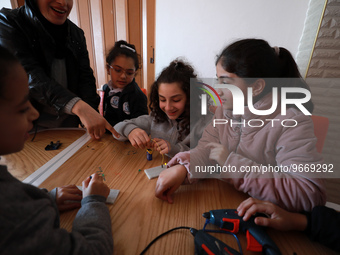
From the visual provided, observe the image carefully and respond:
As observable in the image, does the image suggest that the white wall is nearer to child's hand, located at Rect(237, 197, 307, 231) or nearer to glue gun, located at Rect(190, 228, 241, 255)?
child's hand, located at Rect(237, 197, 307, 231)

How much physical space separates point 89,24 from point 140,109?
173 centimetres

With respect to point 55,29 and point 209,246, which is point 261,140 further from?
point 55,29

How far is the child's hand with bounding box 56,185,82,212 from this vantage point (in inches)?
19.9

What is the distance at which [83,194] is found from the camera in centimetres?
52

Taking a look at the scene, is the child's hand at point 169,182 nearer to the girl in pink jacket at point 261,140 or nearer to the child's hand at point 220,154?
the girl in pink jacket at point 261,140

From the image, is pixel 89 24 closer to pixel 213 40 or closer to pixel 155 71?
pixel 155 71

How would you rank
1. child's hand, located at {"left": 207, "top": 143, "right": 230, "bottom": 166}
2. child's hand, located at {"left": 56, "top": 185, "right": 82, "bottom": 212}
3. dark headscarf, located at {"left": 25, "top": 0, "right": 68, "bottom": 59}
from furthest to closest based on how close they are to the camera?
1. dark headscarf, located at {"left": 25, "top": 0, "right": 68, "bottom": 59}
2. child's hand, located at {"left": 207, "top": 143, "right": 230, "bottom": 166}
3. child's hand, located at {"left": 56, "top": 185, "right": 82, "bottom": 212}

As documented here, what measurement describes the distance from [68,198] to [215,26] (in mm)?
2024

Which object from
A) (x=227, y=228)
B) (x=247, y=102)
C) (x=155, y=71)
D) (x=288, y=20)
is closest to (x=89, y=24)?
(x=155, y=71)

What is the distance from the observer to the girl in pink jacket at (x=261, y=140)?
1.80 feet

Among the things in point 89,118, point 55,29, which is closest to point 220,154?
point 89,118

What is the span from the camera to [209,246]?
1.31 feet

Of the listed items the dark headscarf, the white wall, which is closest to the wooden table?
the dark headscarf

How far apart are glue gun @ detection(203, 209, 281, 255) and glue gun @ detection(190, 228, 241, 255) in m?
0.05
